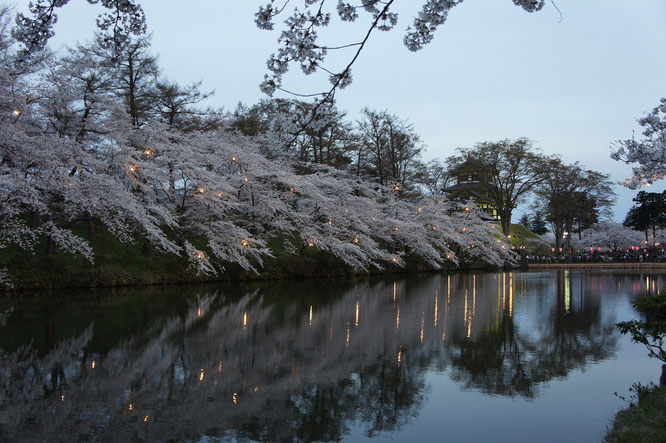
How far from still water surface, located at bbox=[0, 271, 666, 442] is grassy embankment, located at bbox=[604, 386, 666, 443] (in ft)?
1.13

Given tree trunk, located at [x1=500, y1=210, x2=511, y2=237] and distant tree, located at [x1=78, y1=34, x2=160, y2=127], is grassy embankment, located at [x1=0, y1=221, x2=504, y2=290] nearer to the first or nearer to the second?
distant tree, located at [x1=78, y1=34, x2=160, y2=127]

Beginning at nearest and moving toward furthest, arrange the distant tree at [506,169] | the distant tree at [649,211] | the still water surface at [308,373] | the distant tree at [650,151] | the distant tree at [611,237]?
the still water surface at [308,373] → the distant tree at [650,151] → the distant tree at [506,169] → the distant tree at [649,211] → the distant tree at [611,237]

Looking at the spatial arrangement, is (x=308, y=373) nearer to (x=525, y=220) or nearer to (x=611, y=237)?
(x=611, y=237)

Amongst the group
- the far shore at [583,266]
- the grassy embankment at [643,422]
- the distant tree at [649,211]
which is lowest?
the grassy embankment at [643,422]

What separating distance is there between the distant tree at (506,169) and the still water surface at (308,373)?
3653 centimetres

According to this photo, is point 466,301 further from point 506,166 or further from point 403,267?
point 506,166

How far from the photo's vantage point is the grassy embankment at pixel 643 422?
4.93m

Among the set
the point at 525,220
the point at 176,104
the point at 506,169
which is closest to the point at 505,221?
the point at 506,169

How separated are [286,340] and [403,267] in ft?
86.2

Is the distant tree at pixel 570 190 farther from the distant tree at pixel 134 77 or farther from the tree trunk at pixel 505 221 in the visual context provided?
the distant tree at pixel 134 77

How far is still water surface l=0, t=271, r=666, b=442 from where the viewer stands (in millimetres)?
6168

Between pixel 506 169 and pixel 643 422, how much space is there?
1934 inches

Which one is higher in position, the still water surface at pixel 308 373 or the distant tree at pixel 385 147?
the distant tree at pixel 385 147

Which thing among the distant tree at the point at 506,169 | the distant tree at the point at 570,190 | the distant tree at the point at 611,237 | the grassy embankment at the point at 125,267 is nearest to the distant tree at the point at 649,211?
the distant tree at the point at 611,237
